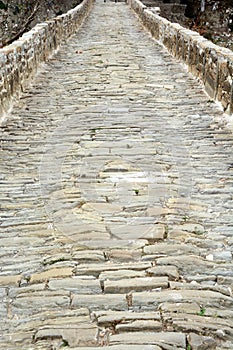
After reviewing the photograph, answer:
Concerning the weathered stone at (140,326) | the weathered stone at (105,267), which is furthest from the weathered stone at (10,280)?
the weathered stone at (140,326)

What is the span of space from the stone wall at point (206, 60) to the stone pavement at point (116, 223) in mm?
268

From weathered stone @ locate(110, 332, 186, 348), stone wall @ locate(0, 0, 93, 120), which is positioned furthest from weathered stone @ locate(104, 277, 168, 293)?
stone wall @ locate(0, 0, 93, 120)

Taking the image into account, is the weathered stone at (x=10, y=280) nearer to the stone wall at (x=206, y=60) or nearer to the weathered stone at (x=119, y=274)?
the weathered stone at (x=119, y=274)

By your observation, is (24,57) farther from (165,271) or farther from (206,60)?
(165,271)

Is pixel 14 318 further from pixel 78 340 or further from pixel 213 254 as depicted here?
pixel 213 254

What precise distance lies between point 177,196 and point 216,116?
9.67 feet

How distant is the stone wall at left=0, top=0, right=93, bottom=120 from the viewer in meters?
7.47

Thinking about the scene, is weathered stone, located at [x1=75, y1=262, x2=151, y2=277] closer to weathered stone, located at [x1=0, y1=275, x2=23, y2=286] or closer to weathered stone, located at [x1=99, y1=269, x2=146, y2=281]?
weathered stone, located at [x1=99, y1=269, x2=146, y2=281]

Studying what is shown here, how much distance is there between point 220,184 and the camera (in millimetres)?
5086

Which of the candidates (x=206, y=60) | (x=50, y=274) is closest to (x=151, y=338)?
(x=50, y=274)

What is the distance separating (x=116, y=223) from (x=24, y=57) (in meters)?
5.56

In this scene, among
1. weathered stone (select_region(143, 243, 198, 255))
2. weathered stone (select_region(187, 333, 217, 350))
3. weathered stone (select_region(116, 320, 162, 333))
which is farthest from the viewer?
weathered stone (select_region(143, 243, 198, 255))

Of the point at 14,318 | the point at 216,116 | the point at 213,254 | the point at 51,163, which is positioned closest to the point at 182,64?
the point at 216,116

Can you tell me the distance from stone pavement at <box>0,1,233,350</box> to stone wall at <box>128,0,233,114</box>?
27 cm
